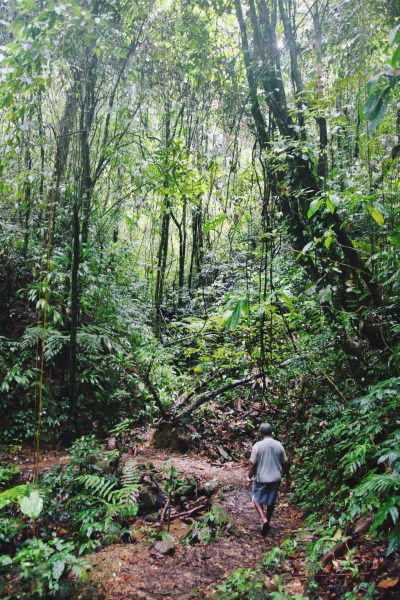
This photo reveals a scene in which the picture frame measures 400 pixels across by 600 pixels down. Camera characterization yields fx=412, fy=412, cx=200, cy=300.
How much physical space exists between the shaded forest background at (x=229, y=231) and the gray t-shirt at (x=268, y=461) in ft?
1.85

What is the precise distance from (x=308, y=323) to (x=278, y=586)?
395 centimetres

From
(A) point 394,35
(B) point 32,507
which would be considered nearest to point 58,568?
(B) point 32,507

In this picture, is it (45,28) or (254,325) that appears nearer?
(45,28)

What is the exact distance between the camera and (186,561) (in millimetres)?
4152

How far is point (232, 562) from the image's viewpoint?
13.5 ft

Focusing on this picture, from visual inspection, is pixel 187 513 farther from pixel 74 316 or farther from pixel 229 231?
pixel 229 231

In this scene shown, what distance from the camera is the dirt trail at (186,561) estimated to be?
11.8 ft

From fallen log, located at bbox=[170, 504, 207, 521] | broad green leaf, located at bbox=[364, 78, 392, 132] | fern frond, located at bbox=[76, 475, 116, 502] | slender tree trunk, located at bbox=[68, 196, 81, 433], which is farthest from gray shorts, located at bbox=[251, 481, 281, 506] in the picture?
broad green leaf, located at bbox=[364, 78, 392, 132]

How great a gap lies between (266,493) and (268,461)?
389 mm

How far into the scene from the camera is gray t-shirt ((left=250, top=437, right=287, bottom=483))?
5.01 metres

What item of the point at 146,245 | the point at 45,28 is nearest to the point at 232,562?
the point at 45,28

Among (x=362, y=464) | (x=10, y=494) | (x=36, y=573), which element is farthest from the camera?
(x=362, y=464)

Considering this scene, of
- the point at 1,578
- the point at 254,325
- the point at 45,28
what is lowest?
the point at 1,578

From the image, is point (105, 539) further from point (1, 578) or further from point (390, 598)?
point (390, 598)
